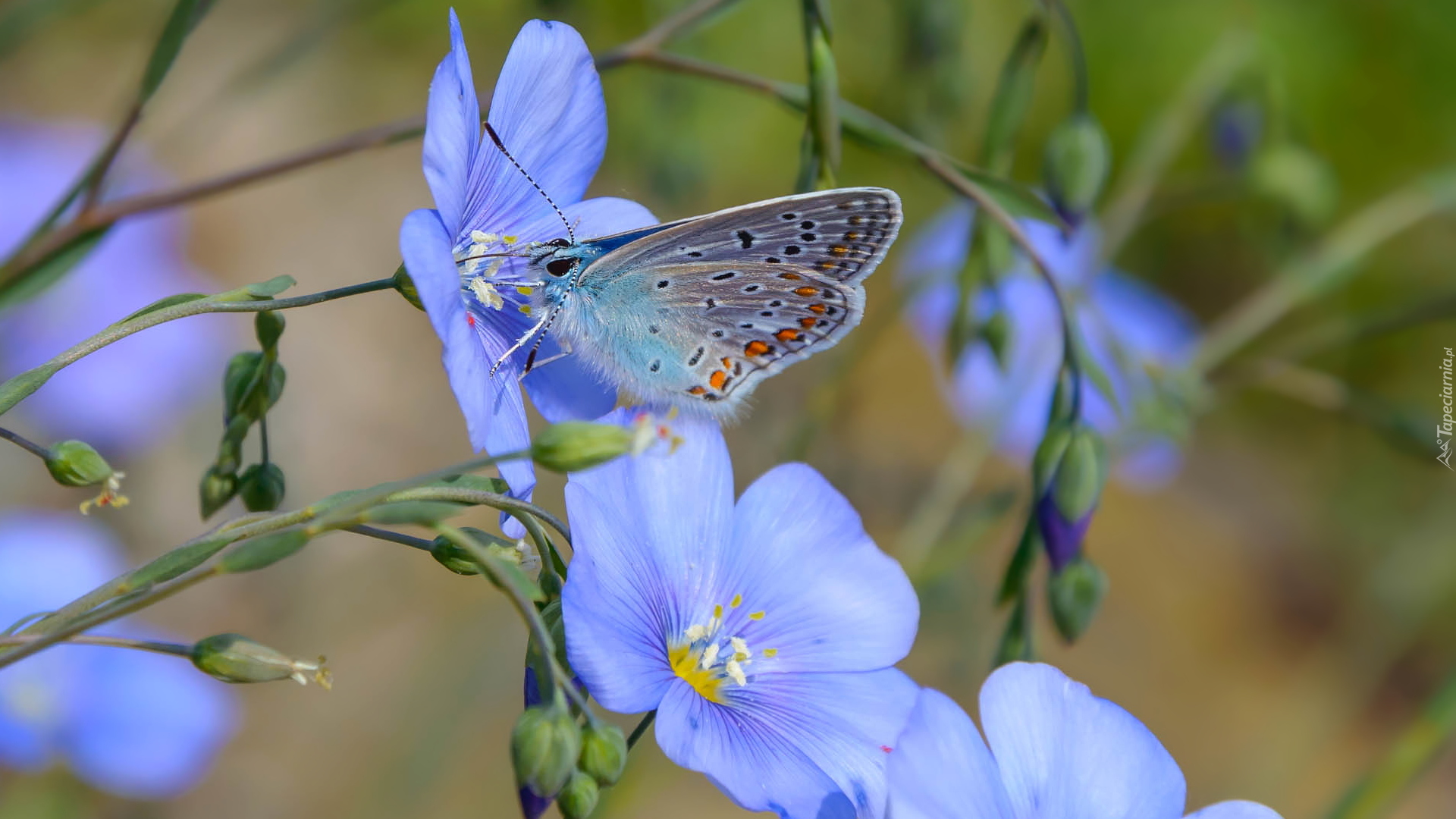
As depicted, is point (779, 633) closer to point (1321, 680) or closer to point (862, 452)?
point (862, 452)

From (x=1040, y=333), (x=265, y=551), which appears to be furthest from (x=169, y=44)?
(x=1040, y=333)

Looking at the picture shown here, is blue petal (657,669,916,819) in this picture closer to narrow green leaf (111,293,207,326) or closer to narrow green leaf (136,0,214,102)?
narrow green leaf (111,293,207,326)

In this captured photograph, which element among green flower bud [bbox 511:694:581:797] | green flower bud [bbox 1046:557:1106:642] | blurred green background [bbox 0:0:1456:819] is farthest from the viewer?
blurred green background [bbox 0:0:1456:819]

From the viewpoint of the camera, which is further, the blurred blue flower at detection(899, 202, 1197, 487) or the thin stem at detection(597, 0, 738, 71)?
the blurred blue flower at detection(899, 202, 1197, 487)

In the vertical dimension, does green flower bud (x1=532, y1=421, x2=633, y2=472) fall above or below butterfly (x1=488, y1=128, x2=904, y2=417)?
above

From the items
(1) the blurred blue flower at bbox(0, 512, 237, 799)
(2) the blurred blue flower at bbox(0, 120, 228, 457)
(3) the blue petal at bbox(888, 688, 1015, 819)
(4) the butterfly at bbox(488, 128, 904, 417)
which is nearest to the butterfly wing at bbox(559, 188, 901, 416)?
(4) the butterfly at bbox(488, 128, 904, 417)

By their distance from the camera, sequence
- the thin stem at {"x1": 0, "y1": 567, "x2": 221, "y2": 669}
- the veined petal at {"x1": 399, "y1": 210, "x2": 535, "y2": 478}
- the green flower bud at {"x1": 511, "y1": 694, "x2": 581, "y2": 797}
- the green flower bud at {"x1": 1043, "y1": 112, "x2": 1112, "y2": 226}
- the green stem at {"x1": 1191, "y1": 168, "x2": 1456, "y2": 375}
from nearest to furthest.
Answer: the thin stem at {"x1": 0, "y1": 567, "x2": 221, "y2": 669}, the green flower bud at {"x1": 511, "y1": 694, "x2": 581, "y2": 797}, the veined petal at {"x1": 399, "y1": 210, "x2": 535, "y2": 478}, the green flower bud at {"x1": 1043, "y1": 112, "x2": 1112, "y2": 226}, the green stem at {"x1": 1191, "y1": 168, "x2": 1456, "y2": 375}

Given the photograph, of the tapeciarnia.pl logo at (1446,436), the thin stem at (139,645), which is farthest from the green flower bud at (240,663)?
the tapeciarnia.pl logo at (1446,436)
